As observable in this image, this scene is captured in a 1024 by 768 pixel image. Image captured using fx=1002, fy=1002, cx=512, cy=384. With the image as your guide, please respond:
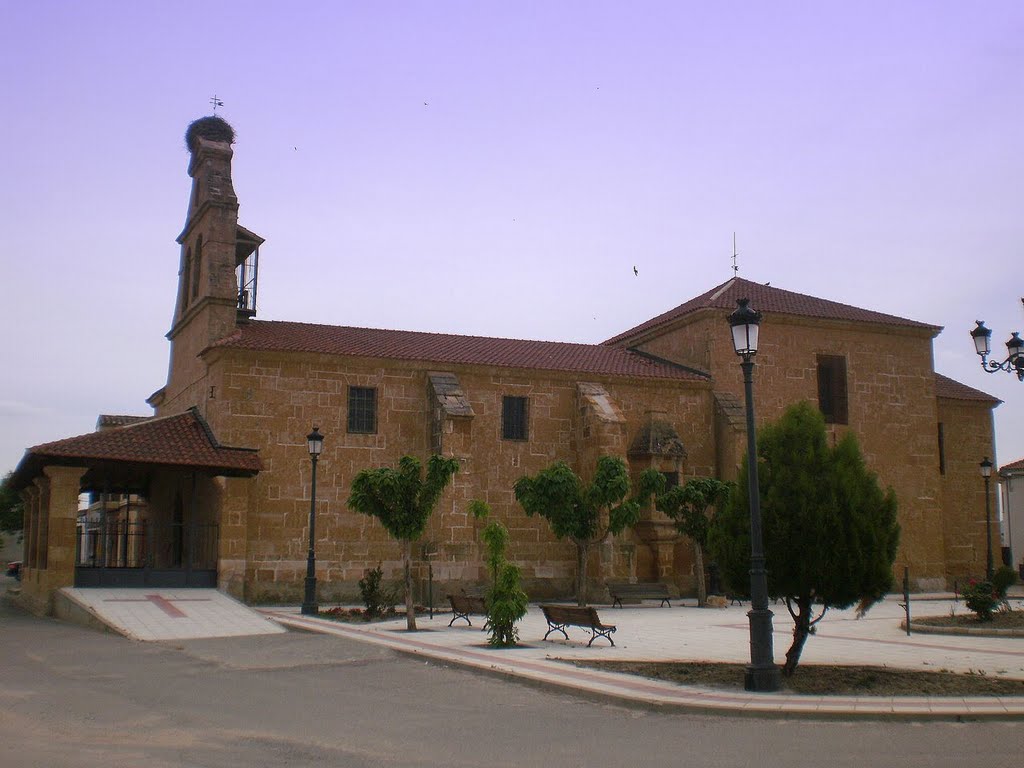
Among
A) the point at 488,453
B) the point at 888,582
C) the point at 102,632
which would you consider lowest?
the point at 102,632

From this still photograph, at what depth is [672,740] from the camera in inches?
316

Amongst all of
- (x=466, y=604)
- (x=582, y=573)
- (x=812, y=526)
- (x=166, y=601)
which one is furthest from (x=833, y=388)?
(x=812, y=526)

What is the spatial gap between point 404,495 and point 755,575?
7.98 m

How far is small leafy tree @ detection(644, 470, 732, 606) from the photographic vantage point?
22.6 metres

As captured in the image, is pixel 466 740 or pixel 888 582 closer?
pixel 466 740

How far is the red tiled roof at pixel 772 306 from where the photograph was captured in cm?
2873

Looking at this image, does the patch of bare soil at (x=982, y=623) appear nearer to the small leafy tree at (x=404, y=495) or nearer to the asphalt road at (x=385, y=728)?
the small leafy tree at (x=404, y=495)

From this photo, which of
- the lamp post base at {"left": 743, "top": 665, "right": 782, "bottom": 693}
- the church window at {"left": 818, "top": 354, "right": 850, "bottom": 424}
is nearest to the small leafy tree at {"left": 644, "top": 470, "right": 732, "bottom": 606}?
the church window at {"left": 818, "top": 354, "right": 850, "bottom": 424}

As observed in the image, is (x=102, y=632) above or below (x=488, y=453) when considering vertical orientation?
below

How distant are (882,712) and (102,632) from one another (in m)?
12.9

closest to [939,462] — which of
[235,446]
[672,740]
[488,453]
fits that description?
[488,453]

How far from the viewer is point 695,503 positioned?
22.7 metres

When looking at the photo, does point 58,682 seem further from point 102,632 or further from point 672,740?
point 672,740

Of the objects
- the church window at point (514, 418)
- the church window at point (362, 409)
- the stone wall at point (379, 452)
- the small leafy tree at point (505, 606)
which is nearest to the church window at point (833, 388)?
the stone wall at point (379, 452)
